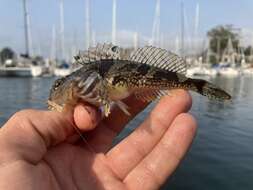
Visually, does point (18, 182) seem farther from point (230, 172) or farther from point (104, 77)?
point (230, 172)

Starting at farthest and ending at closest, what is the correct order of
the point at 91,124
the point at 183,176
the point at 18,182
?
the point at 183,176
the point at 91,124
the point at 18,182

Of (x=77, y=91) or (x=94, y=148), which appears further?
(x=94, y=148)

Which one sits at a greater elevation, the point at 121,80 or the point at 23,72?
the point at 121,80

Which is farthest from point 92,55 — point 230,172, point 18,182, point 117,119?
point 230,172

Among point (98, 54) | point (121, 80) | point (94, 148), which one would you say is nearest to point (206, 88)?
point (121, 80)

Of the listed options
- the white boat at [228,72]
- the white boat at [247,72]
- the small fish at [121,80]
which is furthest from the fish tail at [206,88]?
the white boat at [247,72]

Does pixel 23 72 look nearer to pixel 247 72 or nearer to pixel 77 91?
pixel 247 72

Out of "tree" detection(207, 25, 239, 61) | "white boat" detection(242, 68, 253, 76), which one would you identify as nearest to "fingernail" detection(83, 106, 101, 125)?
"white boat" detection(242, 68, 253, 76)
